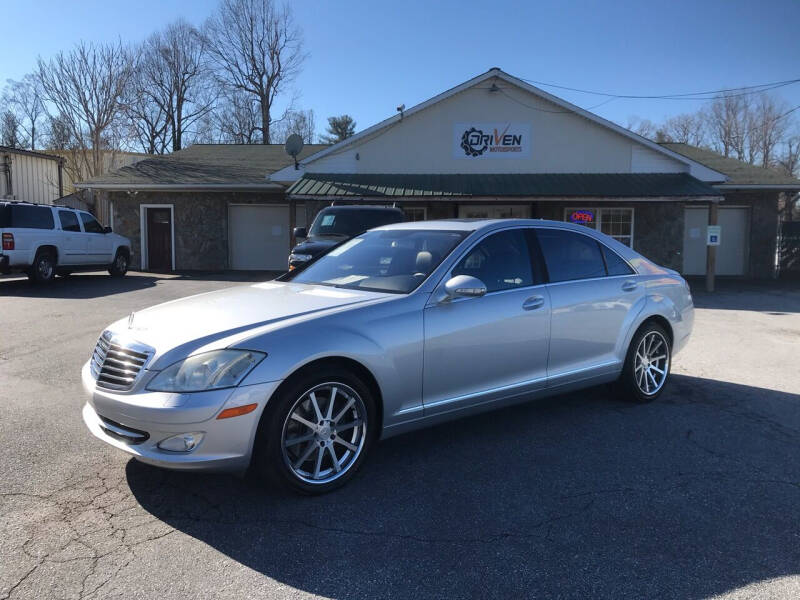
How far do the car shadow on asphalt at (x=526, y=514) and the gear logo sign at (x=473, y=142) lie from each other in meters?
14.0

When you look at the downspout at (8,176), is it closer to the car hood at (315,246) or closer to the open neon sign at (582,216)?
the car hood at (315,246)

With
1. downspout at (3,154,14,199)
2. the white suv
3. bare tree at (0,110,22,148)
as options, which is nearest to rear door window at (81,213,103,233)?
the white suv

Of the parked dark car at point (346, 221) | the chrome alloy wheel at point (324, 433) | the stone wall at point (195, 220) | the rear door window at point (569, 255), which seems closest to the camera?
the chrome alloy wheel at point (324, 433)

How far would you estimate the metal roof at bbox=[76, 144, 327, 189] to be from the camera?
19.2 meters

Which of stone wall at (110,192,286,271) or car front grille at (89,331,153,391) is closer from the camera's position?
car front grille at (89,331,153,391)

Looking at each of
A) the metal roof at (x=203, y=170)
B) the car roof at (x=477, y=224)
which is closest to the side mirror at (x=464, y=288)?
the car roof at (x=477, y=224)

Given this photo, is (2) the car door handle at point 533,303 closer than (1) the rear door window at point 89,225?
Yes

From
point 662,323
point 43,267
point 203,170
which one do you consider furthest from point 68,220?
point 662,323

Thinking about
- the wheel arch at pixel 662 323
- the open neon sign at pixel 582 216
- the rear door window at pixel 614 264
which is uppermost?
the open neon sign at pixel 582 216

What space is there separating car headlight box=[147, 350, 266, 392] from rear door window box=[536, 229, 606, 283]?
2.64m

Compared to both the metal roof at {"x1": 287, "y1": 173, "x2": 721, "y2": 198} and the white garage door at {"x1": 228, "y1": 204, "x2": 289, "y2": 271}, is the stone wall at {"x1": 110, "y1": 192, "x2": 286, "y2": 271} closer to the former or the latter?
the white garage door at {"x1": 228, "y1": 204, "x2": 289, "y2": 271}

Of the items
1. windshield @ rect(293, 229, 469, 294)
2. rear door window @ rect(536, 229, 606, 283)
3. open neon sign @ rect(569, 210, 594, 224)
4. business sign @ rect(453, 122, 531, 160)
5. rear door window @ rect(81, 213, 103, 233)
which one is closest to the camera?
windshield @ rect(293, 229, 469, 294)

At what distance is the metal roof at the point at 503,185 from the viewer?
1616cm

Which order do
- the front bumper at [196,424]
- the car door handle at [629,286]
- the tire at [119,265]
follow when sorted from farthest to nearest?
1. the tire at [119,265]
2. the car door handle at [629,286]
3. the front bumper at [196,424]
